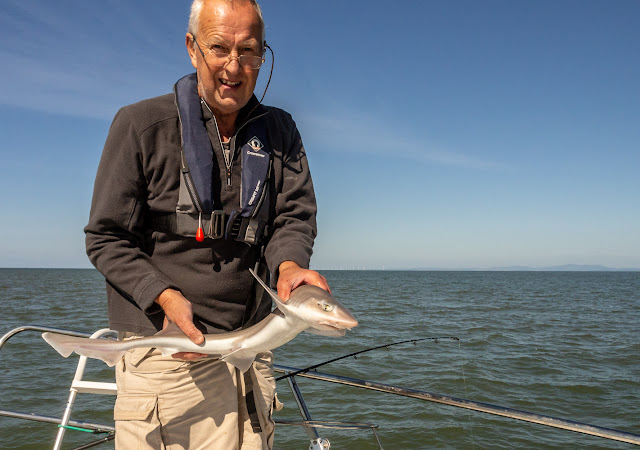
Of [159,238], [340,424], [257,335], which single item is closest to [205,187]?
[159,238]

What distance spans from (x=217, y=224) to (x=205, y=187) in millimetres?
189

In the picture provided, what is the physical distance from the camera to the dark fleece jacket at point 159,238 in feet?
6.88

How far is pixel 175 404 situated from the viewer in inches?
87.4

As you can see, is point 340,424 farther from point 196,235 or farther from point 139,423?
point 196,235

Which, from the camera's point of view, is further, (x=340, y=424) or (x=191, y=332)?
(x=340, y=424)

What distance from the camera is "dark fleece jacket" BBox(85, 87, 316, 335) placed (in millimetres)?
2096

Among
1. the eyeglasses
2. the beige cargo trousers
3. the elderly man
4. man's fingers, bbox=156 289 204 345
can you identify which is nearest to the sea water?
the beige cargo trousers

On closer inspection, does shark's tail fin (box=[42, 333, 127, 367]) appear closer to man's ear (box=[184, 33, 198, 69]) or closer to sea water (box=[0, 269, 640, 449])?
man's ear (box=[184, 33, 198, 69])

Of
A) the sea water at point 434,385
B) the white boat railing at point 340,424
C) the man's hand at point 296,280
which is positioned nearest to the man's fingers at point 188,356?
the man's hand at point 296,280

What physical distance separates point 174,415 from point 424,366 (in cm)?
Result: 1071

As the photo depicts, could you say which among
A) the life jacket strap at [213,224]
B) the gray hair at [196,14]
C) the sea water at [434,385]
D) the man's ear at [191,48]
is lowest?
the sea water at [434,385]

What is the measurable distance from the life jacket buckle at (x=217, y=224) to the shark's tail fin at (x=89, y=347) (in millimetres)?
645

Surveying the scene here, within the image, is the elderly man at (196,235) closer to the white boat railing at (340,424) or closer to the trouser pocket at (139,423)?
the trouser pocket at (139,423)

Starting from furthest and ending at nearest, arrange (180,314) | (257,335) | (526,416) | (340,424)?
Result: (340,424) → (526,416) → (180,314) → (257,335)
